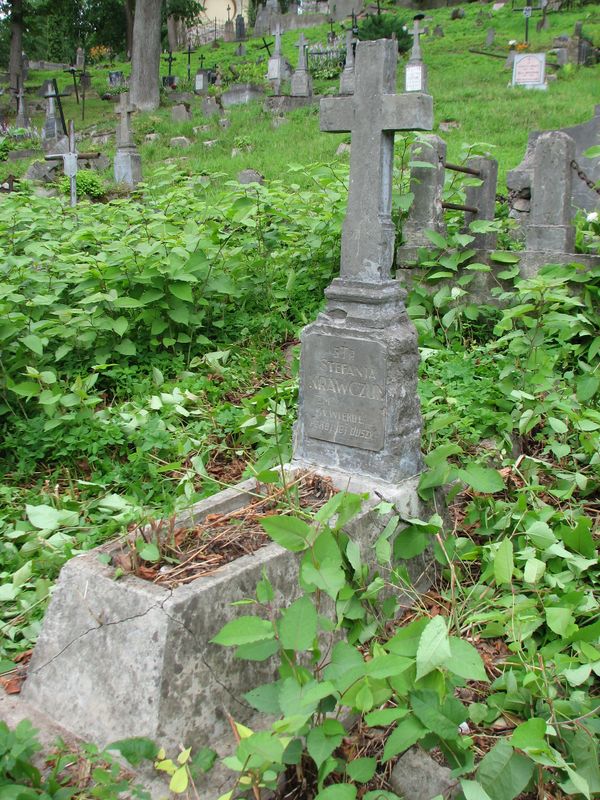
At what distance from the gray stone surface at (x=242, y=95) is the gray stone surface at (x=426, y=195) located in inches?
662

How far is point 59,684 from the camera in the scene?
2.61m

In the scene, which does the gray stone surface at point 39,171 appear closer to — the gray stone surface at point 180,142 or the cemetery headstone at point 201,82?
the gray stone surface at point 180,142

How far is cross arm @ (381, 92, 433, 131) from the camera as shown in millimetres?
3273

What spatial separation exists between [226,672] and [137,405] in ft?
8.22

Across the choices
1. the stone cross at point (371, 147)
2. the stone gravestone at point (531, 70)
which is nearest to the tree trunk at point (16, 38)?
the stone gravestone at point (531, 70)

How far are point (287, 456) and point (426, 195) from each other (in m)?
2.91

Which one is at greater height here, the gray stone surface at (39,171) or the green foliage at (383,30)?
the green foliage at (383,30)

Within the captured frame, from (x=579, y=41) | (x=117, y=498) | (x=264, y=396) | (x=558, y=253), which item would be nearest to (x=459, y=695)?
(x=117, y=498)

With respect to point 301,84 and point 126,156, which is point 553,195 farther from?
point 301,84

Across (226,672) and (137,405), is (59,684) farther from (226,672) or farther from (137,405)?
(137,405)

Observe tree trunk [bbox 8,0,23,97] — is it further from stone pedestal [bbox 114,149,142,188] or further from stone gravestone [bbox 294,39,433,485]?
stone gravestone [bbox 294,39,433,485]

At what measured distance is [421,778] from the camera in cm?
235

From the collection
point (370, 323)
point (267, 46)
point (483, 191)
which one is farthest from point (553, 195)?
point (267, 46)

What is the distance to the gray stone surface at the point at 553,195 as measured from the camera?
5.38m
